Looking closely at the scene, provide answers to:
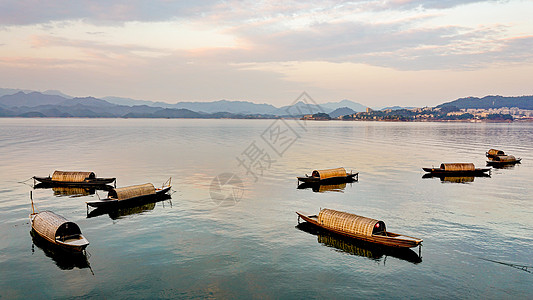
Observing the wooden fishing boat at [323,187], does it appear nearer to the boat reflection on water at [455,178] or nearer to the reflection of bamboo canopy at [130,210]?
the boat reflection on water at [455,178]

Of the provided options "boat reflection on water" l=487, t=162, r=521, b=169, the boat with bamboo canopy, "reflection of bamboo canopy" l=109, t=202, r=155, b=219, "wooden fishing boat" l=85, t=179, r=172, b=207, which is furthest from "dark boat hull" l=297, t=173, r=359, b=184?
"boat reflection on water" l=487, t=162, r=521, b=169

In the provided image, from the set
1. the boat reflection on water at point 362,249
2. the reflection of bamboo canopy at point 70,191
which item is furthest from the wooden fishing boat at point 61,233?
the boat reflection on water at point 362,249

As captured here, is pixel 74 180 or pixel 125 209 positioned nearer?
pixel 125 209

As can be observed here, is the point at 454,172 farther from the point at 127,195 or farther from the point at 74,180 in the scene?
the point at 74,180

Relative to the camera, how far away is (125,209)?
58.4m

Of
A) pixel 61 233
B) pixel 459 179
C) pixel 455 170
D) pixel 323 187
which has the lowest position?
pixel 459 179

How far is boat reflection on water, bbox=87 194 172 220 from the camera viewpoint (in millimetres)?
54906

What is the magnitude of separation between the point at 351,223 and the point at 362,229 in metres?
1.89

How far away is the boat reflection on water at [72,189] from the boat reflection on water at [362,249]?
5121 cm

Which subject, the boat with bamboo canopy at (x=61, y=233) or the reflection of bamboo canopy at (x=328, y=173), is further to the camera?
the reflection of bamboo canopy at (x=328, y=173)

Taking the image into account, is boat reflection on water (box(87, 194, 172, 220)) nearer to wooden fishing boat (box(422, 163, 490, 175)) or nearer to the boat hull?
the boat hull

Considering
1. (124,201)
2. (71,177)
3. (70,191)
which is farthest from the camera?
(71,177)

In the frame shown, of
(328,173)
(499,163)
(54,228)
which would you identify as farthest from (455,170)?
(54,228)

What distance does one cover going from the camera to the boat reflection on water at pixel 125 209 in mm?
54906
